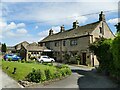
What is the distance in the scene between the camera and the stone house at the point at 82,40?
129 feet

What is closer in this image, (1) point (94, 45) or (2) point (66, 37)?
(1) point (94, 45)

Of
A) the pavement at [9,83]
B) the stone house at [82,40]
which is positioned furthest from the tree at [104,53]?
the stone house at [82,40]

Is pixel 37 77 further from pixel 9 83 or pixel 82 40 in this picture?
pixel 82 40

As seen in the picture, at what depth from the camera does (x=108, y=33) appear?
143ft

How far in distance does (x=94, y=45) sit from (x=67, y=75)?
626 centimetres

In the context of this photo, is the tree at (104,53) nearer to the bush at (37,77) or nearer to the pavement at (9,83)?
the bush at (37,77)

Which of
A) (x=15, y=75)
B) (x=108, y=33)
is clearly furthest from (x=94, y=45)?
(x=108, y=33)

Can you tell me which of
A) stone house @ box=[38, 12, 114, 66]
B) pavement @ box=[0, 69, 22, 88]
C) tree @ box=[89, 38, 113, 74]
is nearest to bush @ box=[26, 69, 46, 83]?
pavement @ box=[0, 69, 22, 88]

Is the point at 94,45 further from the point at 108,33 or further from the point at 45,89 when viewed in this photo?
the point at 108,33

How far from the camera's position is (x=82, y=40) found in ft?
136

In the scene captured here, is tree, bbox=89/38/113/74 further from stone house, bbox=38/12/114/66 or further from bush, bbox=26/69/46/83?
stone house, bbox=38/12/114/66

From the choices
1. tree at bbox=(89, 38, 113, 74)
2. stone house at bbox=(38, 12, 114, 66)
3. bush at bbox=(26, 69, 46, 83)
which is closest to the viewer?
bush at bbox=(26, 69, 46, 83)

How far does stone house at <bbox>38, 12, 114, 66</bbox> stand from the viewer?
39406mm

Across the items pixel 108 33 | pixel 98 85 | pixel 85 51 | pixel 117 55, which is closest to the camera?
pixel 117 55
